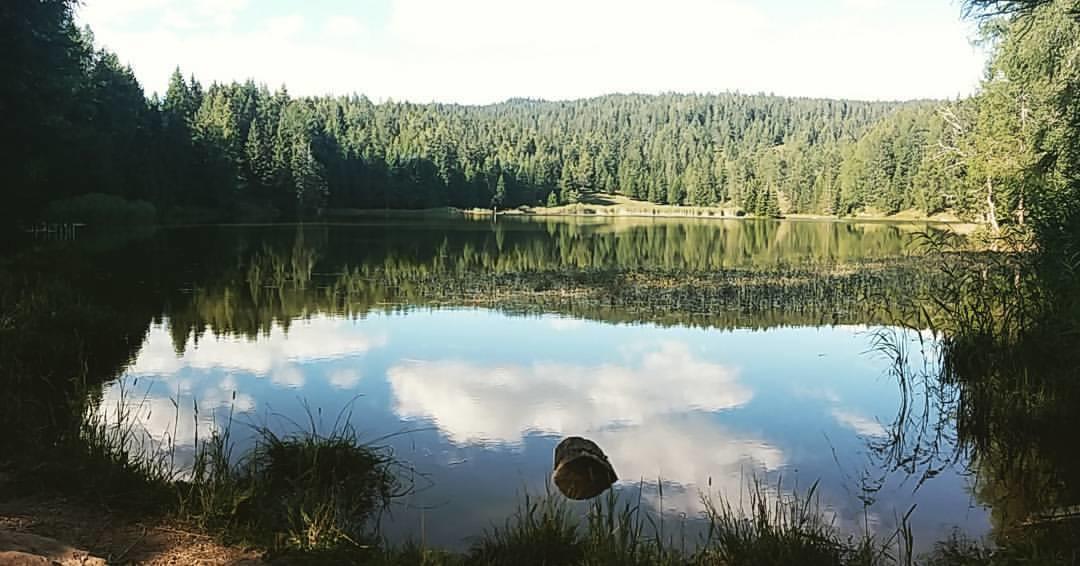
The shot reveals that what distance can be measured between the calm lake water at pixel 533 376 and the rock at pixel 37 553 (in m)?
2.46

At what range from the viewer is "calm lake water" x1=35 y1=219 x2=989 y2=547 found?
788cm

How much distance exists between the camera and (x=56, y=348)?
11.2 metres

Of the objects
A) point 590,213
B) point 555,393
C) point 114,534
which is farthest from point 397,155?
point 114,534

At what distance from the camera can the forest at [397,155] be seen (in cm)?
2273

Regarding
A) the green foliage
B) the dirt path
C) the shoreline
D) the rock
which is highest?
the shoreline

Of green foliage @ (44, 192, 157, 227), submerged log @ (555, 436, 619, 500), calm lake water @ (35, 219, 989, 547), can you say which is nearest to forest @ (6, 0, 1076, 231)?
green foliage @ (44, 192, 157, 227)

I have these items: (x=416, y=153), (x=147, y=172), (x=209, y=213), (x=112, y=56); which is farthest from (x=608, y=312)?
(x=416, y=153)

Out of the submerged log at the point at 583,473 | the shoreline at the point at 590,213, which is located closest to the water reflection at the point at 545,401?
the submerged log at the point at 583,473

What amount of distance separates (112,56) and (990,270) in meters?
70.9

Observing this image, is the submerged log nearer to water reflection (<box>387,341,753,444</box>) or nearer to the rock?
water reflection (<box>387,341,753,444</box>)

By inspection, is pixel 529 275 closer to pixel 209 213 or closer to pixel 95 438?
pixel 95 438

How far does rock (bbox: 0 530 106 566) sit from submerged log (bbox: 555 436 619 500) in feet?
13.7

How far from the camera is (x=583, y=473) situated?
25.6 ft

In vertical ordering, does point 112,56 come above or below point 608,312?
above
